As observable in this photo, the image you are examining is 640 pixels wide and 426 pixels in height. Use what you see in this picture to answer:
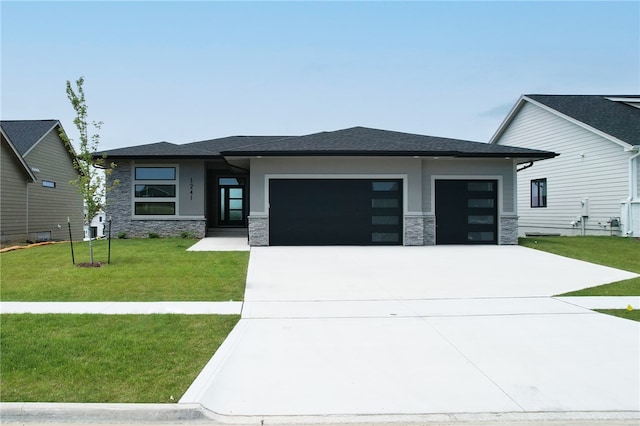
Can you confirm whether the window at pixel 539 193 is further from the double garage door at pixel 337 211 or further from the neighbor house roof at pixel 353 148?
the double garage door at pixel 337 211

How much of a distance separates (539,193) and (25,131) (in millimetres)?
27834

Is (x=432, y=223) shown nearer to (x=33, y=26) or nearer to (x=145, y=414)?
(x=145, y=414)

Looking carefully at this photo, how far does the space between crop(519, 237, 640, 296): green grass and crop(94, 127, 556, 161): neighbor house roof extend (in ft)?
11.0

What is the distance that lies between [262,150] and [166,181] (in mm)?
5532

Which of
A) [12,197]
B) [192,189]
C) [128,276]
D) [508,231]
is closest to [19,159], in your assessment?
[12,197]

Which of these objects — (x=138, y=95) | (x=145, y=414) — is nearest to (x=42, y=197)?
(x=138, y=95)

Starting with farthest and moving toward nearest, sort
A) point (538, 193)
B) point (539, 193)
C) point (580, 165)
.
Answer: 1. point (538, 193)
2. point (539, 193)
3. point (580, 165)

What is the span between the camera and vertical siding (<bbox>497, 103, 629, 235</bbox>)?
17.8 meters

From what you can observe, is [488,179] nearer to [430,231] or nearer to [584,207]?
[430,231]

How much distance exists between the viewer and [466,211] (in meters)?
15.6

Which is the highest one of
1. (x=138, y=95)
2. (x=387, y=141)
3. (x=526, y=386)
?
(x=138, y=95)

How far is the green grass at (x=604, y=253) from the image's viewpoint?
787 cm

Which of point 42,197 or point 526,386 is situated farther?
point 42,197

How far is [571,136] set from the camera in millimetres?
19969
